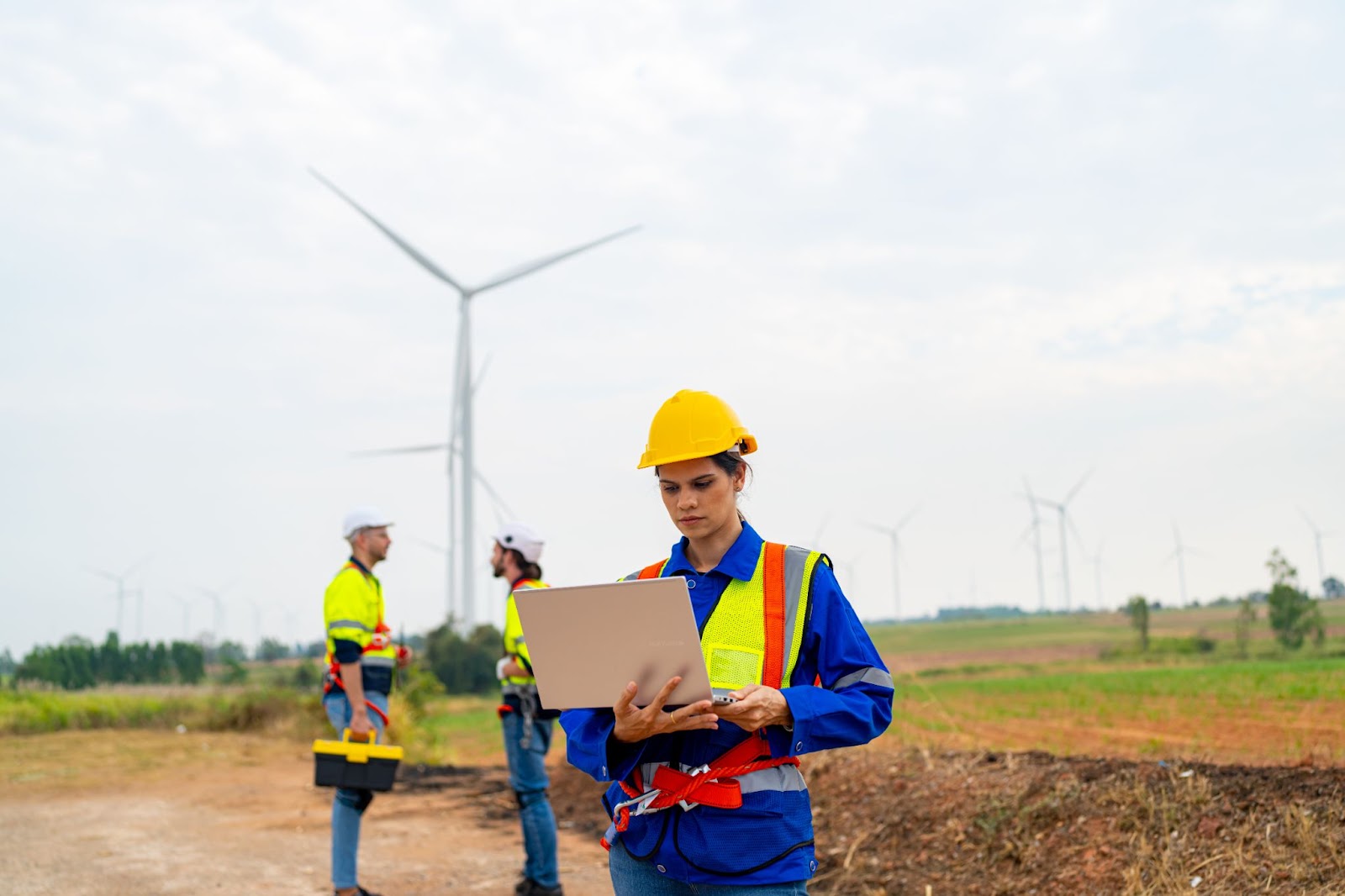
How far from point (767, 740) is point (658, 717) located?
0.28 metres

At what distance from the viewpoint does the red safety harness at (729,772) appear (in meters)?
2.76

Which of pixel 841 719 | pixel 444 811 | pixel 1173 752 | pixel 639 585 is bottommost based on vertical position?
pixel 444 811

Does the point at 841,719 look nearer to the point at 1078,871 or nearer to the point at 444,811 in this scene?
the point at 1078,871

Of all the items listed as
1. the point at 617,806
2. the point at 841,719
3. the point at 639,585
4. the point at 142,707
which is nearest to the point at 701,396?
the point at 639,585

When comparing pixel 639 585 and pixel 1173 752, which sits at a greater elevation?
pixel 639 585

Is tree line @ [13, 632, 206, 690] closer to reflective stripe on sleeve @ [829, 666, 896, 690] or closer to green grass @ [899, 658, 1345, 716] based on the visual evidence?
green grass @ [899, 658, 1345, 716]

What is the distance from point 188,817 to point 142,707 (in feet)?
34.6

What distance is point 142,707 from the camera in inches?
784

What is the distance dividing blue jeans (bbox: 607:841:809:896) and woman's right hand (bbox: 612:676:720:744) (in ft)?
1.19

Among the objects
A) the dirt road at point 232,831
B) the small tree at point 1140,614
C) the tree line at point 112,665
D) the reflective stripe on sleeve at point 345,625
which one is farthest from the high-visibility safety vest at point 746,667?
the small tree at point 1140,614

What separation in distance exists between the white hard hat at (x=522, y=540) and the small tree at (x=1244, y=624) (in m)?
9.49

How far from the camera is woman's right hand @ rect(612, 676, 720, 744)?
8.63ft

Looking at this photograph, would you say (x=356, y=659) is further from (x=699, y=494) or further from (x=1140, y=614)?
(x=1140, y=614)

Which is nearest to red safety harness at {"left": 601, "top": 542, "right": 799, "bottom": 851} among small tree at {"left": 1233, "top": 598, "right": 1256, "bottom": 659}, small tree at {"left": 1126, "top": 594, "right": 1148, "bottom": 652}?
small tree at {"left": 1233, "top": 598, "right": 1256, "bottom": 659}
